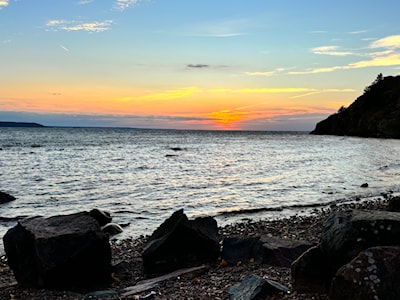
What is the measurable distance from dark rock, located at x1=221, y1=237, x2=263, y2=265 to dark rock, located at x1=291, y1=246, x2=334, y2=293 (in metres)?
3.68

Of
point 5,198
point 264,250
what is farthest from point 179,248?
point 5,198

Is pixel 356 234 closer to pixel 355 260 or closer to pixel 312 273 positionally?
pixel 355 260

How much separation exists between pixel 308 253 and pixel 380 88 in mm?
168038

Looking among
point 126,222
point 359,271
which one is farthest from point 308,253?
point 126,222

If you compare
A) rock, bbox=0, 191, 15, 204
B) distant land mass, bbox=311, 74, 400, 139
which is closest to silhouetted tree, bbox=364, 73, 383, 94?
distant land mass, bbox=311, 74, 400, 139

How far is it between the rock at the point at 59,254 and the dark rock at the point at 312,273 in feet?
17.1

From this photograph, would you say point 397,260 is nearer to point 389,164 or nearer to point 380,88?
point 389,164

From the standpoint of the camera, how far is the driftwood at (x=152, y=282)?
9104mm

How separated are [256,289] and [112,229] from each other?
11.3 m

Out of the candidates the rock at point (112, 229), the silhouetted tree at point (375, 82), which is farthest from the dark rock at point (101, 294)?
the silhouetted tree at point (375, 82)

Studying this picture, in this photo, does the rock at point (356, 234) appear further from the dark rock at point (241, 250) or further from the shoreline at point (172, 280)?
the dark rock at point (241, 250)

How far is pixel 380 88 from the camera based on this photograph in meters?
159

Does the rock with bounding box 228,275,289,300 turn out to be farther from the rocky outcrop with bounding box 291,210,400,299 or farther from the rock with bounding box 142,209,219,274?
the rock with bounding box 142,209,219,274

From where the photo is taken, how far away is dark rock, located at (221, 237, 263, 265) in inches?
442
